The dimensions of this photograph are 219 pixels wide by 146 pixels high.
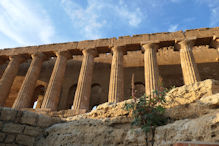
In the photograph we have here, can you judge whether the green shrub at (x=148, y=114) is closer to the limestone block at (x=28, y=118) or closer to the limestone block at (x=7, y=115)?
the limestone block at (x=28, y=118)

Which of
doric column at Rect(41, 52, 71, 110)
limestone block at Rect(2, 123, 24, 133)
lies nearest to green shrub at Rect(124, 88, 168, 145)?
limestone block at Rect(2, 123, 24, 133)

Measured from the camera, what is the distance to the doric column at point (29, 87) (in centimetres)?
1166

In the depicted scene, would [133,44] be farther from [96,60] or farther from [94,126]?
[94,126]

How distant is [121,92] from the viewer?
1067 centimetres

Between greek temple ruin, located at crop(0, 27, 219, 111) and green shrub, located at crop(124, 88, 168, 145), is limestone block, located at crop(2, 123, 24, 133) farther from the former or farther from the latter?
greek temple ruin, located at crop(0, 27, 219, 111)

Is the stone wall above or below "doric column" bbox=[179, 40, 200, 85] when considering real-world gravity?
below

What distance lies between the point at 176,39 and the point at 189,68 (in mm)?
2684

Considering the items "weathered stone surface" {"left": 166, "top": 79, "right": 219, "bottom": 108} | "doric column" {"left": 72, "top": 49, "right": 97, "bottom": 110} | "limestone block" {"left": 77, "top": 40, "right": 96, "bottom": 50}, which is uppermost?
"limestone block" {"left": 77, "top": 40, "right": 96, "bottom": 50}

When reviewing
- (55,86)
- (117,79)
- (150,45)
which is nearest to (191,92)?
(117,79)

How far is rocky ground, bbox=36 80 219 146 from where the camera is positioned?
3213 millimetres

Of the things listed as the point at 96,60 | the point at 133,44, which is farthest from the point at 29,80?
the point at 133,44

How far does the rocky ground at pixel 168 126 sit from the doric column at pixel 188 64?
6.01 meters

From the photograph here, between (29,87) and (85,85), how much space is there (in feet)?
14.9

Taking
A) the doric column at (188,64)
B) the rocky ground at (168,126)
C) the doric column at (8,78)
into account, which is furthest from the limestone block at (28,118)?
the doric column at (8,78)
